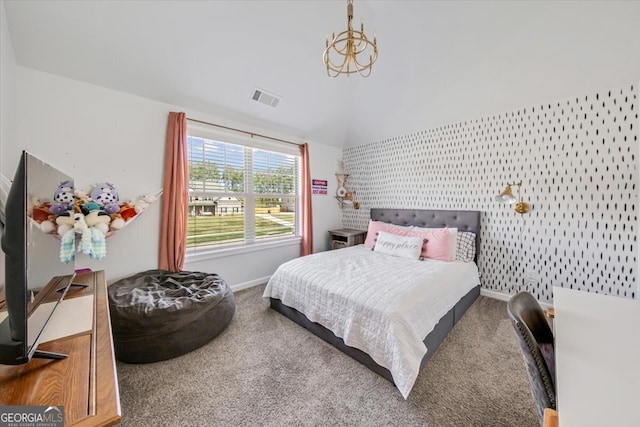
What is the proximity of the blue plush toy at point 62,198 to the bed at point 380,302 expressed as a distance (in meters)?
1.69

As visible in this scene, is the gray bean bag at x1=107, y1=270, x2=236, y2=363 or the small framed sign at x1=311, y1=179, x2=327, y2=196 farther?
the small framed sign at x1=311, y1=179, x2=327, y2=196

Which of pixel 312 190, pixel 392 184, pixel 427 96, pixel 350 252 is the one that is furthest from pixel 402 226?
pixel 427 96

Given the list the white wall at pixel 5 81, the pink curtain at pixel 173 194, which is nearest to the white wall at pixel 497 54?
the pink curtain at pixel 173 194

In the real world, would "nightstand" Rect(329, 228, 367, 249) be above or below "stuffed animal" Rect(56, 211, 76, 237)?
below

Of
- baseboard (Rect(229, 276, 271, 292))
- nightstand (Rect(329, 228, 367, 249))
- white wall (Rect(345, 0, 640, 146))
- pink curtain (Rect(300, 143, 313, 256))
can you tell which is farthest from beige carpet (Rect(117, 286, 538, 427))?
white wall (Rect(345, 0, 640, 146))

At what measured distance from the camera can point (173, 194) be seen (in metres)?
2.44

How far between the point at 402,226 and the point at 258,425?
2.91 metres

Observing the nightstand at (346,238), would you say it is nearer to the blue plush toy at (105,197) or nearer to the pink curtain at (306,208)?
the pink curtain at (306,208)

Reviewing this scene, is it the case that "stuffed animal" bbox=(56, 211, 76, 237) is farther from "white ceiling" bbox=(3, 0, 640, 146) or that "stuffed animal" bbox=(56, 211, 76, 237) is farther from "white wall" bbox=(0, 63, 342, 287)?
"white ceiling" bbox=(3, 0, 640, 146)

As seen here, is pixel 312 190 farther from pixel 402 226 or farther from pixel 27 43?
pixel 27 43

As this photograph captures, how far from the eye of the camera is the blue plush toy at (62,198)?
59.2 inches

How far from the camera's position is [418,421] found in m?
1.29

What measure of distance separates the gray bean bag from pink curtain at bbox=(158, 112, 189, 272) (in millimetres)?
326

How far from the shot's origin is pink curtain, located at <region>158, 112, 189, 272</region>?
7.97 ft
